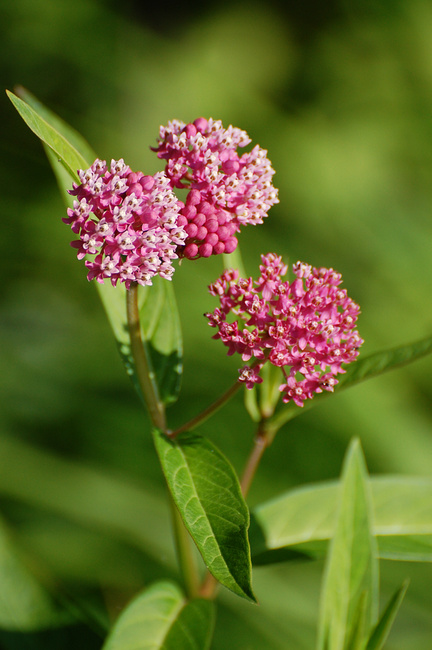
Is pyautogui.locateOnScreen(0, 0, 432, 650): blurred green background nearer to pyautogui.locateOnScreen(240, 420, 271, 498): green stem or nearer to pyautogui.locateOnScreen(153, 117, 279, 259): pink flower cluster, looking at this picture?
pyautogui.locateOnScreen(240, 420, 271, 498): green stem

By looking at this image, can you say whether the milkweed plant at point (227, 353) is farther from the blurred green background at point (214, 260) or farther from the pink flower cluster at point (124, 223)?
the blurred green background at point (214, 260)

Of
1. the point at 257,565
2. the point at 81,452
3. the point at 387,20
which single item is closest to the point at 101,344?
the point at 81,452

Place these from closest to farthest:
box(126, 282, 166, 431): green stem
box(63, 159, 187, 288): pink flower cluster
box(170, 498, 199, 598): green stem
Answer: box(63, 159, 187, 288): pink flower cluster < box(126, 282, 166, 431): green stem < box(170, 498, 199, 598): green stem

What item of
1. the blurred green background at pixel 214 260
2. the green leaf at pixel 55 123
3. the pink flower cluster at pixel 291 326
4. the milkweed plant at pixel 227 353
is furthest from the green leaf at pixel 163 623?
the blurred green background at pixel 214 260

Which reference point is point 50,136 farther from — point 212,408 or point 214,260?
point 214,260

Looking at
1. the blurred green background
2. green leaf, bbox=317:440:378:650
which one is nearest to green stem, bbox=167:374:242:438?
green leaf, bbox=317:440:378:650

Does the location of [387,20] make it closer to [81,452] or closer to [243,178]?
[81,452]
